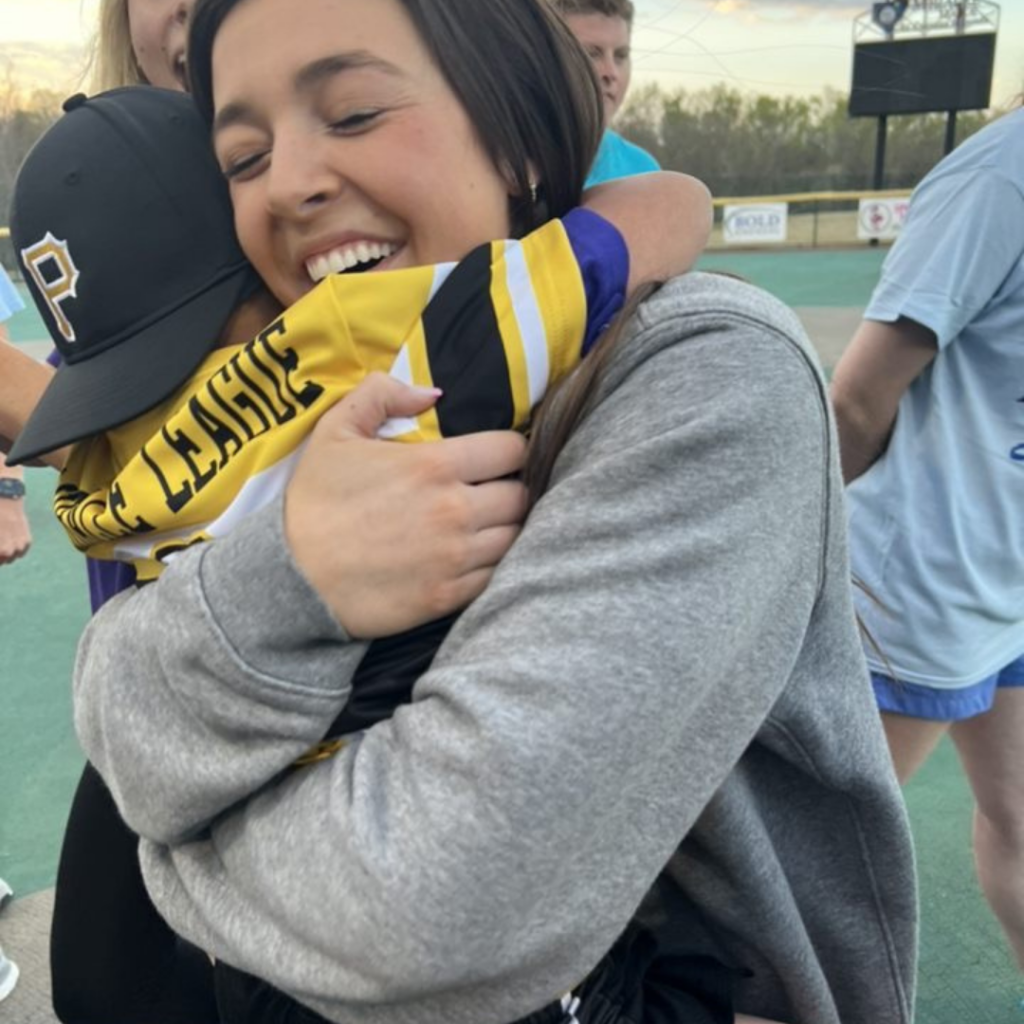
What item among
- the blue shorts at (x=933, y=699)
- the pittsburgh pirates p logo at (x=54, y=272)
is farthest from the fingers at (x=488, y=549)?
the blue shorts at (x=933, y=699)

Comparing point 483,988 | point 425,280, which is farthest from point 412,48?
point 483,988

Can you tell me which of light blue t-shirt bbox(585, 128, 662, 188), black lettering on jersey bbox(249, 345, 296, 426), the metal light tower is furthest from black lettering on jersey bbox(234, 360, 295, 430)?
the metal light tower

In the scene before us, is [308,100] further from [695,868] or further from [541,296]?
[695,868]

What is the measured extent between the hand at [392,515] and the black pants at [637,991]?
14.7 inches

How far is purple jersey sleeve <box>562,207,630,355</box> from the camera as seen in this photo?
34.2 inches

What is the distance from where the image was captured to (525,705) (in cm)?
67

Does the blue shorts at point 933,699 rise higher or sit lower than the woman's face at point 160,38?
lower

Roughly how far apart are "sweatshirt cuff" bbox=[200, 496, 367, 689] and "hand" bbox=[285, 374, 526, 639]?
0.04 ft

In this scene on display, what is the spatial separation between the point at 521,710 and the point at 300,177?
509 millimetres

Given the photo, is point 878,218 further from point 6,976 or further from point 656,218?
point 656,218

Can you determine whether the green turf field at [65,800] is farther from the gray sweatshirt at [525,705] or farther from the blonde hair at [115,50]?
the blonde hair at [115,50]

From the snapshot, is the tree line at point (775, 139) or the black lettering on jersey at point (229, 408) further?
the tree line at point (775, 139)

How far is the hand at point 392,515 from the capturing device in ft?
2.46

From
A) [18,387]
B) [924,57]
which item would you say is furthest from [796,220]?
[18,387]
